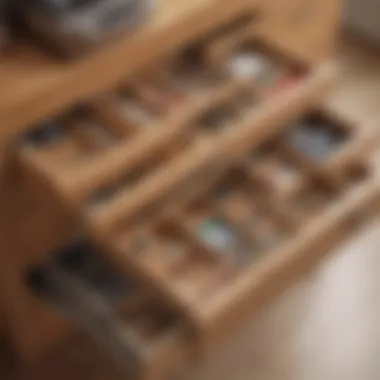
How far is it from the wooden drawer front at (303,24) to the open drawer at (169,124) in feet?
0.29

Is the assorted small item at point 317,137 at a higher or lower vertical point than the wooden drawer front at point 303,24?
lower

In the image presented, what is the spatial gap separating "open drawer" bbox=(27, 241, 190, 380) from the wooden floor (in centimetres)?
19

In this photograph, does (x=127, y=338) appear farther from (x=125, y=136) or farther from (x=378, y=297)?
(x=378, y=297)

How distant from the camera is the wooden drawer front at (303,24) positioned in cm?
161

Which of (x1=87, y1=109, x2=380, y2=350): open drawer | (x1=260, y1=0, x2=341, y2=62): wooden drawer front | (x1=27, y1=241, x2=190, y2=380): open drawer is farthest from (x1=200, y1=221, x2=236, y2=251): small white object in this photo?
(x1=260, y1=0, x2=341, y2=62): wooden drawer front

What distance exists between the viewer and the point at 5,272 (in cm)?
146

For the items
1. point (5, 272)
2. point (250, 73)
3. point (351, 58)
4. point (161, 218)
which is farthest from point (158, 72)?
point (351, 58)

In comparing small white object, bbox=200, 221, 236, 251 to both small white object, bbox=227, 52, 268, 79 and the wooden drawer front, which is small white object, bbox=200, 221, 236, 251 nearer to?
small white object, bbox=227, 52, 268, 79

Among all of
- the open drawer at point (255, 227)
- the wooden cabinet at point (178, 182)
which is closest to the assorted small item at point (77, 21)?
the wooden cabinet at point (178, 182)

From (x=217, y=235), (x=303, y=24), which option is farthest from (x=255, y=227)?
(x=303, y=24)

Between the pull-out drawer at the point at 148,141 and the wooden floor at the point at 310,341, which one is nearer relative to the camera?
the pull-out drawer at the point at 148,141

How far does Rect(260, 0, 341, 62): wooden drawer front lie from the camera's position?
63.5 inches

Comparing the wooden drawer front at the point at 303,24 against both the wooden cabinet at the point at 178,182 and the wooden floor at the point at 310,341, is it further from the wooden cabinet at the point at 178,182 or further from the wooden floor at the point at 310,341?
the wooden floor at the point at 310,341

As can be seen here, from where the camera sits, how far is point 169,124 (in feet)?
4.12
